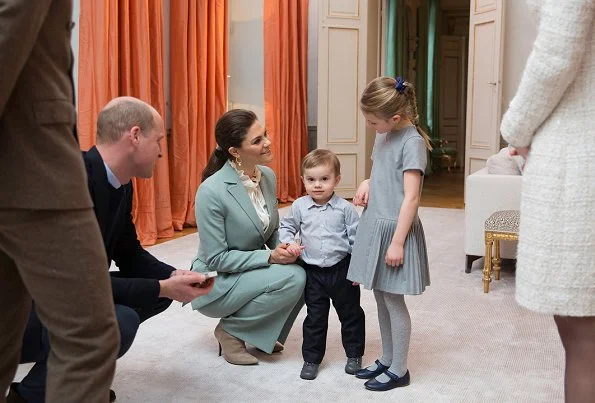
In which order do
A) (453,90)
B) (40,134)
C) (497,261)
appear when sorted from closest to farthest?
(40,134) < (497,261) < (453,90)

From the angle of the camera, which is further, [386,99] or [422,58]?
[422,58]

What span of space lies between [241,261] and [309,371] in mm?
471

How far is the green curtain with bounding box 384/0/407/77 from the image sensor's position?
32.4 ft

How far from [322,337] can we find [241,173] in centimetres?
70

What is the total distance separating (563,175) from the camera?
1.52 m

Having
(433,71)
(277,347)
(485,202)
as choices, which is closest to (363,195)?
(277,347)

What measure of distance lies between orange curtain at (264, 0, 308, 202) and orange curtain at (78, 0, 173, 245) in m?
1.87

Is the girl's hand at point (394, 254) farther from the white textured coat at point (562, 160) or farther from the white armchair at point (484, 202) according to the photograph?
the white armchair at point (484, 202)

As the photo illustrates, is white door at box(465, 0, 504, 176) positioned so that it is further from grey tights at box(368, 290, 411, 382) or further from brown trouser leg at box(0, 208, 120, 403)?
brown trouser leg at box(0, 208, 120, 403)

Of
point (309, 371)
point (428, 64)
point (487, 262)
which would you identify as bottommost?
point (309, 371)

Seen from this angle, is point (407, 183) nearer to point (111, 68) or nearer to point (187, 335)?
point (187, 335)

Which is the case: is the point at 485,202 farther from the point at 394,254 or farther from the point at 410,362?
the point at 394,254

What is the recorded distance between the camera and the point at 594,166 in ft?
4.97

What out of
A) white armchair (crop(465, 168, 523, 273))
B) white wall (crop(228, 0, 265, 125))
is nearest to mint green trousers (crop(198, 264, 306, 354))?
white armchair (crop(465, 168, 523, 273))
